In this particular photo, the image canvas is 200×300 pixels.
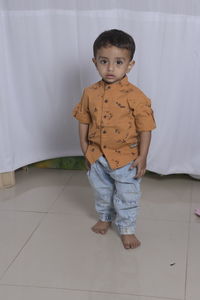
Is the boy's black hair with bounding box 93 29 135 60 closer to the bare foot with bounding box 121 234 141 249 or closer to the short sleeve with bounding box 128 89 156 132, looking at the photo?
the short sleeve with bounding box 128 89 156 132

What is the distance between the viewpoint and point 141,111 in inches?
45.9

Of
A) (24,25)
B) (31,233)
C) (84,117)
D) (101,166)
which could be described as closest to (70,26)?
(24,25)

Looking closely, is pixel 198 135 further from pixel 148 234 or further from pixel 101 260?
pixel 101 260

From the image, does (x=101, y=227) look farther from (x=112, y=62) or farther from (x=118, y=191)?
(x=112, y=62)

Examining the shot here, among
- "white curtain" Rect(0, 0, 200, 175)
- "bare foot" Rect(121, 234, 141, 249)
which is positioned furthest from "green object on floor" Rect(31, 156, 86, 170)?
"bare foot" Rect(121, 234, 141, 249)

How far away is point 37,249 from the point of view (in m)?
1.25

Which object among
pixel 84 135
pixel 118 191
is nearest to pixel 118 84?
pixel 84 135

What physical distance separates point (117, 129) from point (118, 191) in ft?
0.66

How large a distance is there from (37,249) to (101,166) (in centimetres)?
32

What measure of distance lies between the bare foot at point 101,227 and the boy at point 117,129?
54 mm

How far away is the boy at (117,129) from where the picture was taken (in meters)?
1.16

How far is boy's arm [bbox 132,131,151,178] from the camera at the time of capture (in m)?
1.20

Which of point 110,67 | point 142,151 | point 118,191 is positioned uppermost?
point 110,67

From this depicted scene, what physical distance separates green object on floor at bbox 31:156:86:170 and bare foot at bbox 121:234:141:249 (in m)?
0.62
